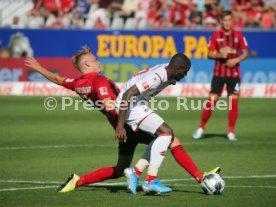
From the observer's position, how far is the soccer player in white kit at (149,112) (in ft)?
29.3

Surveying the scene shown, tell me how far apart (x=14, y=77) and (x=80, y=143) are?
432 inches

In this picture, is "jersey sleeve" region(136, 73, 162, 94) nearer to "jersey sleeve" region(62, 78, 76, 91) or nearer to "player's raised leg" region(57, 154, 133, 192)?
"jersey sleeve" region(62, 78, 76, 91)

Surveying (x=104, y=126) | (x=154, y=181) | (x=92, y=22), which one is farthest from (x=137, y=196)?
(x=92, y=22)

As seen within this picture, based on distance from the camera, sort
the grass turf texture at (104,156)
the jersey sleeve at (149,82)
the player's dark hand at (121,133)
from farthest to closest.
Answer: the grass turf texture at (104,156) < the jersey sleeve at (149,82) < the player's dark hand at (121,133)

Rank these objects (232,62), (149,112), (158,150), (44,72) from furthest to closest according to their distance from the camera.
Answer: (232,62) → (44,72) → (149,112) → (158,150)

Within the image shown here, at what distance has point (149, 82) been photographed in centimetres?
892

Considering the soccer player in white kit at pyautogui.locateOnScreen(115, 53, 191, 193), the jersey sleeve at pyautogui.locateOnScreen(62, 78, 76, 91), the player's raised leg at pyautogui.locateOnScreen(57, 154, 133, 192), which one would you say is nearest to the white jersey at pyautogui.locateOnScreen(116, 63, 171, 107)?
the soccer player in white kit at pyautogui.locateOnScreen(115, 53, 191, 193)

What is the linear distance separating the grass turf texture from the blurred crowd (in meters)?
5.19

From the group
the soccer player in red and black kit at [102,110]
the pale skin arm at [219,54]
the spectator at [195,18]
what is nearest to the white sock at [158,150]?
the soccer player in red and black kit at [102,110]

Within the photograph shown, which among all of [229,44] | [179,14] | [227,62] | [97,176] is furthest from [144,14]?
[97,176]

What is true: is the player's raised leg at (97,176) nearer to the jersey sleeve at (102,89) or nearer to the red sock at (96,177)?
the red sock at (96,177)

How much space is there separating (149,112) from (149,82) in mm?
401

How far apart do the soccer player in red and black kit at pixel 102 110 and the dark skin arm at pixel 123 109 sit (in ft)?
1.44

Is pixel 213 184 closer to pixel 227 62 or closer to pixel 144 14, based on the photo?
pixel 227 62
